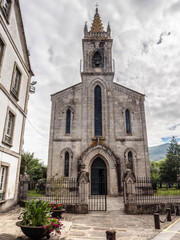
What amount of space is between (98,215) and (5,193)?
18.5ft

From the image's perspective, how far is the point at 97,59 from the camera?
24141 mm

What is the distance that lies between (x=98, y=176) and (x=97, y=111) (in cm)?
747

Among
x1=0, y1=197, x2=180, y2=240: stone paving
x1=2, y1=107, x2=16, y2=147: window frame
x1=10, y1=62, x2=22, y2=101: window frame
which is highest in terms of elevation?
x1=10, y1=62, x2=22, y2=101: window frame

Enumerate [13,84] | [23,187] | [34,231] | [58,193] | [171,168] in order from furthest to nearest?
[171,168] → [23,187] → [58,193] → [13,84] → [34,231]

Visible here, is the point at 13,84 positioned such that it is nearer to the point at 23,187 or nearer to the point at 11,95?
the point at 11,95

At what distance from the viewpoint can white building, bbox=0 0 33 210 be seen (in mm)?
10414

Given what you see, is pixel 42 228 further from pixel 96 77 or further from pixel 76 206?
pixel 96 77

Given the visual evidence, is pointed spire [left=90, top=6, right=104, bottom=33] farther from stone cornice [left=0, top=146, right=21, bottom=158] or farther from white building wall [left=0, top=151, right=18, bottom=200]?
white building wall [left=0, top=151, right=18, bottom=200]

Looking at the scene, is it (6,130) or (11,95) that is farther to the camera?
(11,95)

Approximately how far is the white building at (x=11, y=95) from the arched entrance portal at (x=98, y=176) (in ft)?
28.7

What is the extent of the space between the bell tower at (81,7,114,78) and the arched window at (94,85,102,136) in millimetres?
2539

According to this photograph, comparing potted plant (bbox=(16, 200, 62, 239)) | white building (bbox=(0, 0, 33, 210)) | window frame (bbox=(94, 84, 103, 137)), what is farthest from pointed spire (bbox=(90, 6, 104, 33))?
potted plant (bbox=(16, 200, 62, 239))

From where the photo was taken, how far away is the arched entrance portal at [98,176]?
1862cm

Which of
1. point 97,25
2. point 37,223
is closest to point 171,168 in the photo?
point 97,25
